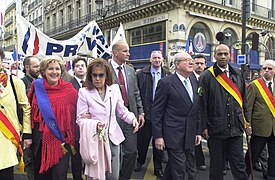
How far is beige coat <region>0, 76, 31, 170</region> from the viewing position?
3053mm

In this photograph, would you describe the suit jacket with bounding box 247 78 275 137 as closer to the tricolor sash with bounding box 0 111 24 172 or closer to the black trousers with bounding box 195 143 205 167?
the black trousers with bounding box 195 143 205 167

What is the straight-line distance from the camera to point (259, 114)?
4754 millimetres

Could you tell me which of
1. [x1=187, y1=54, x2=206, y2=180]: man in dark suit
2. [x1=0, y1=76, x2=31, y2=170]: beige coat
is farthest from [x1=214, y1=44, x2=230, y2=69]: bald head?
[x1=0, y1=76, x2=31, y2=170]: beige coat

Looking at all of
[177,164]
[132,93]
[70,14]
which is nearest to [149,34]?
[70,14]

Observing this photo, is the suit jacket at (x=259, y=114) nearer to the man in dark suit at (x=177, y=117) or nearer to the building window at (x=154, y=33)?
the man in dark suit at (x=177, y=117)

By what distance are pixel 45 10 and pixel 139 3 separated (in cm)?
2387

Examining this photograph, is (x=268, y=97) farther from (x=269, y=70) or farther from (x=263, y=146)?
(x=263, y=146)

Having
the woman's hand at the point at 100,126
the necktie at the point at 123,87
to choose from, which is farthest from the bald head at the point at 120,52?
the woman's hand at the point at 100,126

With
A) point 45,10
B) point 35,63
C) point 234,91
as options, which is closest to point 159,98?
point 234,91

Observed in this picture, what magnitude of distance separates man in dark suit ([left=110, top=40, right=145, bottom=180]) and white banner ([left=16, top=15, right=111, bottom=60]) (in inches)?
151

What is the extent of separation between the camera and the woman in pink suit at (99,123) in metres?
3.13

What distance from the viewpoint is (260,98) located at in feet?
15.5

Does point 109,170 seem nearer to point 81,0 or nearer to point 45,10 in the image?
→ point 81,0

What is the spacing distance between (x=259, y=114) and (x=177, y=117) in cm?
157
